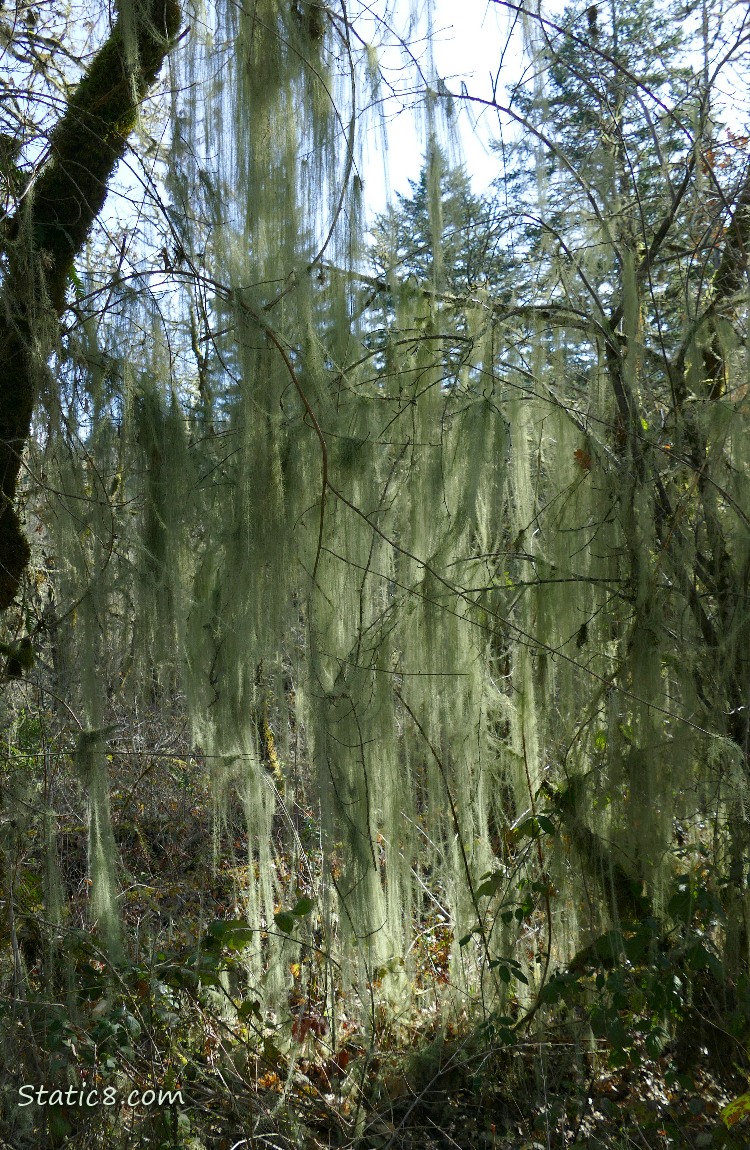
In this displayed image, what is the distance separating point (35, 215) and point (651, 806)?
260 cm

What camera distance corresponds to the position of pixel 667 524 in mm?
2582

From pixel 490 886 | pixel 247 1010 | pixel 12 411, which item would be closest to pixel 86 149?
pixel 12 411

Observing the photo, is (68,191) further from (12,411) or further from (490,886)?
(490,886)

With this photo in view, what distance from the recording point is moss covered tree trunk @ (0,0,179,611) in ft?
8.76

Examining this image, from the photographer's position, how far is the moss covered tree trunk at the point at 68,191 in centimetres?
267

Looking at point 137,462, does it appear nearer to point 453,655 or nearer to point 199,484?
point 199,484

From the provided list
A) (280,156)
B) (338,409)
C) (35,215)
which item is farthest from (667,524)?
(35,215)

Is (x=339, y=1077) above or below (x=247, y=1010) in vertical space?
below

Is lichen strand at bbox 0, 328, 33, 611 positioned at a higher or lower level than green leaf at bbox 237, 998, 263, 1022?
higher

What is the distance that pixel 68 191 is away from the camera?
2.76 meters

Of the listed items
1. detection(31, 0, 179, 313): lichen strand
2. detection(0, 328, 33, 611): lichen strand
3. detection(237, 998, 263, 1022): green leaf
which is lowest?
detection(237, 998, 263, 1022): green leaf

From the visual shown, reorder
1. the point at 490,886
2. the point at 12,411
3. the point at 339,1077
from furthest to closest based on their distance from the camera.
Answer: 1. the point at 339,1077
2. the point at 12,411
3. the point at 490,886

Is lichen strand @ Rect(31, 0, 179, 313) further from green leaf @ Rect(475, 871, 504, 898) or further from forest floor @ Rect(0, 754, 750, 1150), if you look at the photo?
green leaf @ Rect(475, 871, 504, 898)

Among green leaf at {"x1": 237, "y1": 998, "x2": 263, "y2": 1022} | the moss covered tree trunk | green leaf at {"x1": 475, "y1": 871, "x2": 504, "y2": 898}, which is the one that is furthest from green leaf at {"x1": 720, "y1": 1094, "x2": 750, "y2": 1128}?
the moss covered tree trunk
